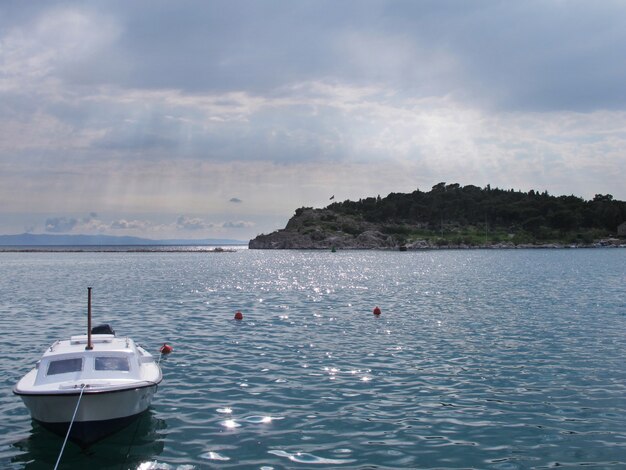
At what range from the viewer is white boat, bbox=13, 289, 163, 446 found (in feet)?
54.1

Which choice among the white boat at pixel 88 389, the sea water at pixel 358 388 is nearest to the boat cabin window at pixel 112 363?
the white boat at pixel 88 389

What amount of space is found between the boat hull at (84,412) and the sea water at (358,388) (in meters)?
0.46

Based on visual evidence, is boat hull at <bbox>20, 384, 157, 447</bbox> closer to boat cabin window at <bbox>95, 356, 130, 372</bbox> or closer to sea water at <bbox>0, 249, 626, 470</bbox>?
sea water at <bbox>0, 249, 626, 470</bbox>

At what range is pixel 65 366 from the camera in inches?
741

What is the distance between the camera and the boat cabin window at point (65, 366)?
60.9ft

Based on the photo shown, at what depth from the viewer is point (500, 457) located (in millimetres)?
15680

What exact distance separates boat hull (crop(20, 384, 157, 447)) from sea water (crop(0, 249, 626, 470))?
457 millimetres

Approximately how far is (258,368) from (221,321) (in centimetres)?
1718

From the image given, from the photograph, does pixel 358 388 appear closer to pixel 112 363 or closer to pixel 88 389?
pixel 112 363

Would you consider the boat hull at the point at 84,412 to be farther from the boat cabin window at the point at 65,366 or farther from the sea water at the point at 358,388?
the boat cabin window at the point at 65,366

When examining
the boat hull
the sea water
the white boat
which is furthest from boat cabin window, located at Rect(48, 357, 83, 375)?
the sea water

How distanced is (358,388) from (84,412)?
10.9m

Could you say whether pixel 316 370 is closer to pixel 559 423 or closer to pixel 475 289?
pixel 559 423

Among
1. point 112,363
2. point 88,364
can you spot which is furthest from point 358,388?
point 88,364
